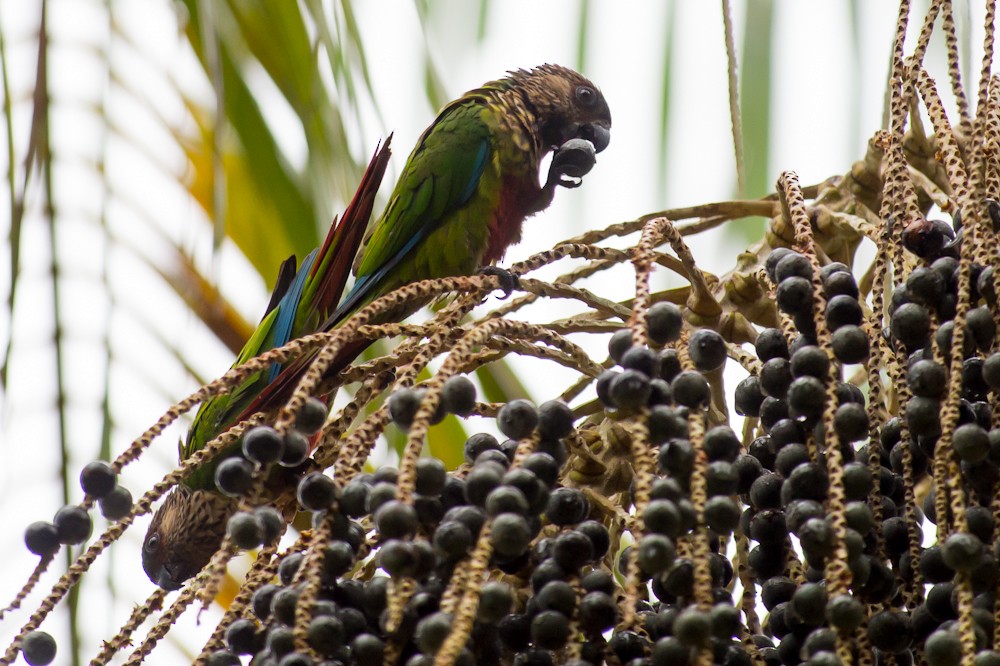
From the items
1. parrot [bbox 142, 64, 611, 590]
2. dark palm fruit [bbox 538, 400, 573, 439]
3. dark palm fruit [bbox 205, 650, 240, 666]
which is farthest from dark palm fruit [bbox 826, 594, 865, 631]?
parrot [bbox 142, 64, 611, 590]

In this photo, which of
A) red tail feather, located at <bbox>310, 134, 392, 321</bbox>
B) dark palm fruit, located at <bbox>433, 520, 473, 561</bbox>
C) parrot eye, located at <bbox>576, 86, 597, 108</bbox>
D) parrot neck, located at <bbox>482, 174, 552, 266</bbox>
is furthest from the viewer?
parrot eye, located at <bbox>576, 86, 597, 108</bbox>

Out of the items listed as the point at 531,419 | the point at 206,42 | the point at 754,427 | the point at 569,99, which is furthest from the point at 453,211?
the point at 531,419

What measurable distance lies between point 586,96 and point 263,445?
160 cm

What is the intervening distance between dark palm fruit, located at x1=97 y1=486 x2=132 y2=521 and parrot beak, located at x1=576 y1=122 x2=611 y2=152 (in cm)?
157

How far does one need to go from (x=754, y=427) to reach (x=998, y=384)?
0.46 m

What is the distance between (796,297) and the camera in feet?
3.27

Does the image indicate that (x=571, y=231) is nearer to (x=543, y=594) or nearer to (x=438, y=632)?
(x=543, y=594)

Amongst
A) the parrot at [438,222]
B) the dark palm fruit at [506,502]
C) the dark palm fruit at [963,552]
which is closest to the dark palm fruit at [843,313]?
the dark palm fruit at [963,552]

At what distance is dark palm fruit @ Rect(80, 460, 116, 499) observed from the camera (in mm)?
989

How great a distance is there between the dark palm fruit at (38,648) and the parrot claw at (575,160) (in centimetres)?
141

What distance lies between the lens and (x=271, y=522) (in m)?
0.95

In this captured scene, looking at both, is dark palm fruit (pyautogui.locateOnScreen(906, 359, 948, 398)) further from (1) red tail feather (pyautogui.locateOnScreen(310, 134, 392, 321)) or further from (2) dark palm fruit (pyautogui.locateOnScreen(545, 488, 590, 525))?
(1) red tail feather (pyautogui.locateOnScreen(310, 134, 392, 321))

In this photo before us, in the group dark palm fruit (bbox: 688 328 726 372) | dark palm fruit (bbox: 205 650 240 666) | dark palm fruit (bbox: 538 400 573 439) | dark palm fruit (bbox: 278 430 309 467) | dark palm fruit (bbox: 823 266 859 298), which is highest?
dark palm fruit (bbox: 823 266 859 298)

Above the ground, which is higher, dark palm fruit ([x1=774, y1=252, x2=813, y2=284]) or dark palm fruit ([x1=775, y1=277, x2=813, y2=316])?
dark palm fruit ([x1=774, y1=252, x2=813, y2=284])
